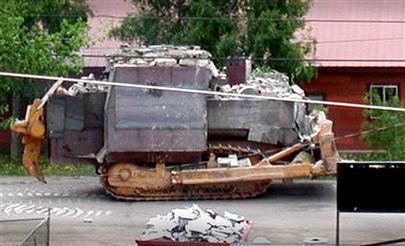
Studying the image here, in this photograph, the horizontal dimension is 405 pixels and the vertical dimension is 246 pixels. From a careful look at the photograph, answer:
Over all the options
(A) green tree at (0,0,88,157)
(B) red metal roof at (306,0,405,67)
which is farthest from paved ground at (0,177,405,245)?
(B) red metal roof at (306,0,405,67)

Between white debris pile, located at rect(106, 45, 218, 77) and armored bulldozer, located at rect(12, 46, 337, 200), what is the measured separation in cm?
3

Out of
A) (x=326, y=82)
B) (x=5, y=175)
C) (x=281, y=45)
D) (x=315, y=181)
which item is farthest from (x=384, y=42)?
(x=5, y=175)

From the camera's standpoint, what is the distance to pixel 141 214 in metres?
23.6

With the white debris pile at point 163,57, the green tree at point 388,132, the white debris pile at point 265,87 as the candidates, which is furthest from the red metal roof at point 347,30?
the white debris pile at point 163,57

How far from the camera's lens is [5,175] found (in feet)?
107

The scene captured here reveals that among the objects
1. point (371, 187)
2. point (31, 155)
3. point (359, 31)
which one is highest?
point (359, 31)

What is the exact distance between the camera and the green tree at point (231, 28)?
108 feet

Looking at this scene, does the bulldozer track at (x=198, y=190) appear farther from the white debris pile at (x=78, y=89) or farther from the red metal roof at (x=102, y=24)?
the red metal roof at (x=102, y=24)

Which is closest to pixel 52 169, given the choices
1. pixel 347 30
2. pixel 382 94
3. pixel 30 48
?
pixel 30 48

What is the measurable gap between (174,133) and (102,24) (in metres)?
15.2

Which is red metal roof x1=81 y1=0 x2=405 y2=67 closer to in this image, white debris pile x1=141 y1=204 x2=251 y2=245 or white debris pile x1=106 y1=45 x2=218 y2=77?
white debris pile x1=106 y1=45 x2=218 y2=77

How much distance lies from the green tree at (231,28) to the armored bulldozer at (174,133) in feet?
20.1

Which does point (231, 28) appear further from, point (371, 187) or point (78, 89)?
point (371, 187)

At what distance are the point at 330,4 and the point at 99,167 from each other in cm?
1753
